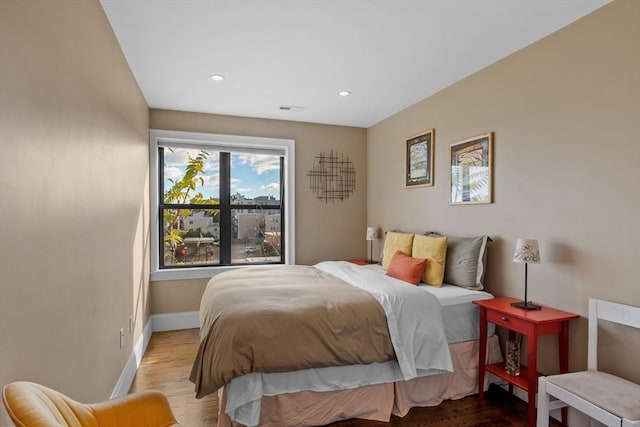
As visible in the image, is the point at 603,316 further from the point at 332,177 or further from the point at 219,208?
the point at 219,208

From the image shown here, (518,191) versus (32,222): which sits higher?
(518,191)

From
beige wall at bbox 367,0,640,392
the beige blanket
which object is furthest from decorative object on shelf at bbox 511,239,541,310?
the beige blanket

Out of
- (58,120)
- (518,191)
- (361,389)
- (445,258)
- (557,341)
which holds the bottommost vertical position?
(361,389)

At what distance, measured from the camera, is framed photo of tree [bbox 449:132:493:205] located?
2902mm

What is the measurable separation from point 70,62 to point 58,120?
332mm

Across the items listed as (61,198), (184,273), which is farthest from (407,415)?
(184,273)

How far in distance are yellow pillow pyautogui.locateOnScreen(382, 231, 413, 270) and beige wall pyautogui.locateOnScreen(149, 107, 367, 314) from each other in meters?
1.11

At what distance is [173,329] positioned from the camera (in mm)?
4152

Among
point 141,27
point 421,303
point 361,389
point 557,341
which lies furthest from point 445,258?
point 141,27

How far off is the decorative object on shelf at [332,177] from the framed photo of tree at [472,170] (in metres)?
1.77

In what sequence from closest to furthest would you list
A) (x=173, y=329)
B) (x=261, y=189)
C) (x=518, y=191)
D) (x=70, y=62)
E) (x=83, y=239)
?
1. (x=70, y=62)
2. (x=83, y=239)
3. (x=518, y=191)
4. (x=173, y=329)
5. (x=261, y=189)

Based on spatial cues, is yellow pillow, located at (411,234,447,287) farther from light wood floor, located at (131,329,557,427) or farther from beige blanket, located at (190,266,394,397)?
light wood floor, located at (131,329,557,427)

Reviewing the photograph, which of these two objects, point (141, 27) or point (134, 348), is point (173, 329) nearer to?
point (134, 348)

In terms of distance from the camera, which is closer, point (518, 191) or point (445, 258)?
point (518, 191)
